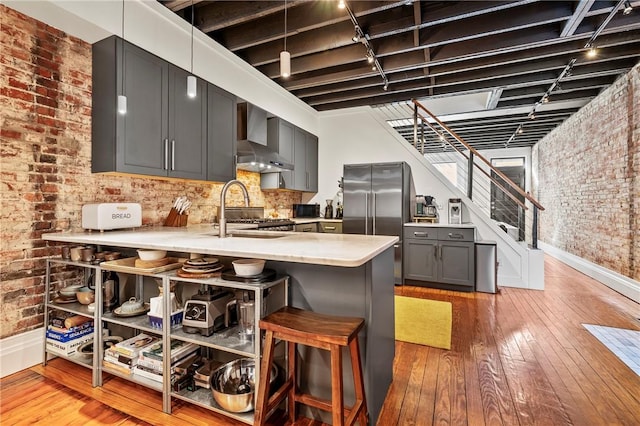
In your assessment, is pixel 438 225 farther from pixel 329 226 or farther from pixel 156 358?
pixel 156 358

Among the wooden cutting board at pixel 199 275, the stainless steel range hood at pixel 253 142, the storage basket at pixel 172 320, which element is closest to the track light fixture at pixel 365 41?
the stainless steel range hood at pixel 253 142

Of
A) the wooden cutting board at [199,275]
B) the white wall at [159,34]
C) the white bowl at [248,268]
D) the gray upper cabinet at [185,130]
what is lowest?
the wooden cutting board at [199,275]

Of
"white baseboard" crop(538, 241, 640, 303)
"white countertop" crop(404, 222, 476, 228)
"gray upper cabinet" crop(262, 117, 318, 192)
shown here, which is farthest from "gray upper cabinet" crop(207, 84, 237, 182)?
"white baseboard" crop(538, 241, 640, 303)

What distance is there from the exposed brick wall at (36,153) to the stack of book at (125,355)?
0.91 meters

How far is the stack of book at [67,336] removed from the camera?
7.26ft

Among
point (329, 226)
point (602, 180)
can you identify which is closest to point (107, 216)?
point (329, 226)

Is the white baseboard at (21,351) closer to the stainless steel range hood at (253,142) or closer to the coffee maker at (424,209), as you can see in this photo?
the stainless steel range hood at (253,142)

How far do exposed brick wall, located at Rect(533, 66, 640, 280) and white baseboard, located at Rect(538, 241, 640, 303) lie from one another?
8cm

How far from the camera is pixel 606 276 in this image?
4473mm

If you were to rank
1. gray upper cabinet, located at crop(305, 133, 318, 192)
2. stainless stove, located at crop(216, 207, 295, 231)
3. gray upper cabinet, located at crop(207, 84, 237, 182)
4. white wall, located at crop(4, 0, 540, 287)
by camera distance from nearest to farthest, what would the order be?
white wall, located at crop(4, 0, 540, 287), gray upper cabinet, located at crop(207, 84, 237, 182), stainless stove, located at crop(216, 207, 295, 231), gray upper cabinet, located at crop(305, 133, 318, 192)

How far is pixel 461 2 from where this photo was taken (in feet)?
9.62

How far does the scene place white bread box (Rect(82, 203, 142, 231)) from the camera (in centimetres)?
240

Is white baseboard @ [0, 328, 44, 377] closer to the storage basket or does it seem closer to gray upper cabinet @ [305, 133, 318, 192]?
the storage basket

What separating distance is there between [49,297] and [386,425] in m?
2.68
